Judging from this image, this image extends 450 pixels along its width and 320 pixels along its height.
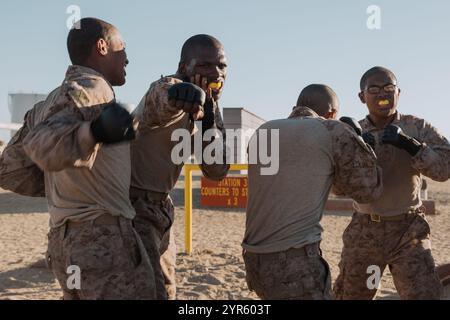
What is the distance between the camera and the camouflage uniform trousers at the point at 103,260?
2.12 meters

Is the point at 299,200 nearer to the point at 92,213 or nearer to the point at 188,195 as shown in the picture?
the point at 92,213

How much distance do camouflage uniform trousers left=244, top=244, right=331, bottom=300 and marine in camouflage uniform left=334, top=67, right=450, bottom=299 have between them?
1.34 metres

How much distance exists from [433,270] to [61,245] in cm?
267

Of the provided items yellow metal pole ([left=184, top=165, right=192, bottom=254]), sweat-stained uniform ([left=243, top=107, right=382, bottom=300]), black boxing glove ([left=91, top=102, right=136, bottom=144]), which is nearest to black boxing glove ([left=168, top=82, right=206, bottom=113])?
black boxing glove ([left=91, top=102, right=136, bottom=144])

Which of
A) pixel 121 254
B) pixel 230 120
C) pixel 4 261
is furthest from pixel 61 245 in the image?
pixel 230 120

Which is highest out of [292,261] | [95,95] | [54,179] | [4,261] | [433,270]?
[95,95]

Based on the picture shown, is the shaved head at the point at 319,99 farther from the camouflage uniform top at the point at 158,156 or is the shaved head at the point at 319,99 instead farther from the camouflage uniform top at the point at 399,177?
the camouflage uniform top at the point at 399,177

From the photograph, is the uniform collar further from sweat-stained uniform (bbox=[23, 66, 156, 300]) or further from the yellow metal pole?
the yellow metal pole

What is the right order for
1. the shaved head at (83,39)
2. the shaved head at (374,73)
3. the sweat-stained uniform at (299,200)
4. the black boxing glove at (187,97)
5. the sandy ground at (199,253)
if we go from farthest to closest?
the sandy ground at (199,253) < the shaved head at (374,73) < the sweat-stained uniform at (299,200) < the shaved head at (83,39) < the black boxing glove at (187,97)

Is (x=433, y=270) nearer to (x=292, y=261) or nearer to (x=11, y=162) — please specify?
(x=292, y=261)

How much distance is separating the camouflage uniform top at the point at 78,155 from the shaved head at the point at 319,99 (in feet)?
3.85

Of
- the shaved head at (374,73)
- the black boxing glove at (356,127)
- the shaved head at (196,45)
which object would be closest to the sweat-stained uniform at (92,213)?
the shaved head at (196,45)
